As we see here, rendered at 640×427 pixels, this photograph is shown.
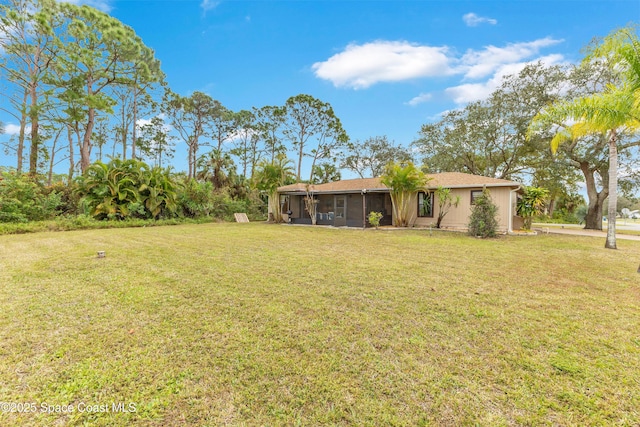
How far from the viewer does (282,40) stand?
15969 mm

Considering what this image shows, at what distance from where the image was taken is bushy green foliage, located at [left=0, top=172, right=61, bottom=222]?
37.2 ft

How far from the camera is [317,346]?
267cm

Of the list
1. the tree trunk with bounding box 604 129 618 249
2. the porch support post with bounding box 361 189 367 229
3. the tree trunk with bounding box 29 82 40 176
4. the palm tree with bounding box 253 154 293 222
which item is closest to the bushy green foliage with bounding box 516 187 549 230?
the tree trunk with bounding box 604 129 618 249

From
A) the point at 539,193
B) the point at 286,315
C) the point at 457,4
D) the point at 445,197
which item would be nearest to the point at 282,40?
the point at 457,4

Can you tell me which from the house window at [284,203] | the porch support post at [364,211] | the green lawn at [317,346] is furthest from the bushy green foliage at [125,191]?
the porch support post at [364,211]

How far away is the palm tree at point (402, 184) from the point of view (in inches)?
515

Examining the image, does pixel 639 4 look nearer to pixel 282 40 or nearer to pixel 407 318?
pixel 407 318

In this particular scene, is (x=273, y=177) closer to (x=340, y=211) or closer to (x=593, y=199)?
(x=340, y=211)

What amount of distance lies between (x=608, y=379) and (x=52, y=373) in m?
4.54

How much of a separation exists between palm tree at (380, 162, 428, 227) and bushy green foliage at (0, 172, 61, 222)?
16067 millimetres

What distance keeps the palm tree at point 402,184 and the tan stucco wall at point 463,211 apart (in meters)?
0.82

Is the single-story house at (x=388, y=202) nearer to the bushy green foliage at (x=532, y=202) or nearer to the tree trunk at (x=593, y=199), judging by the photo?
the bushy green foliage at (x=532, y=202)

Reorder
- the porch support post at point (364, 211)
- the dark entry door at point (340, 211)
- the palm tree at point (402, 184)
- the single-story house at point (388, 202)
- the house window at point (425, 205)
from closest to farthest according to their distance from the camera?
the single-story house at point (388, 202) → the palm tree at point (402, 184) → the house window at point (425, 205) → the porch support post at point (364, 211) → the dark entry door at point (340, 211)

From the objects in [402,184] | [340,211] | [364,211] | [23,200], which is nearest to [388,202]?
[364,211]
